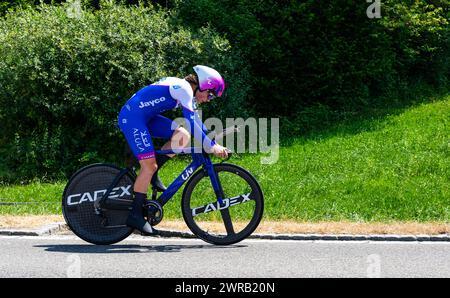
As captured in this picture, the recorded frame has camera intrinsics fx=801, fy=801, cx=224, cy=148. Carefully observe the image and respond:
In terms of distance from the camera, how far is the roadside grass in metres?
10.2

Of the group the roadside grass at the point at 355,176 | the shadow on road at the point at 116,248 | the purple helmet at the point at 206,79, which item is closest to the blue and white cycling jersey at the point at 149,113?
the purple helmet at the point at 206,79

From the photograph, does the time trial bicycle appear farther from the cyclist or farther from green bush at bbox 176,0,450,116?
green bush at bbox 176,0,450,116

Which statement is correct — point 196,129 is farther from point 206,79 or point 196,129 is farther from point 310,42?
point 310,42

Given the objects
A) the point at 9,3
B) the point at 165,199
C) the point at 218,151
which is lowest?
the point at 165,199

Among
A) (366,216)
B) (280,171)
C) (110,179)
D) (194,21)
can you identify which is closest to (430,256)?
(366,216)

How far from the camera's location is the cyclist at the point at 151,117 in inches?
301

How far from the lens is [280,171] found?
13.1 m

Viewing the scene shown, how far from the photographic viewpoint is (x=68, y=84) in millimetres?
14531

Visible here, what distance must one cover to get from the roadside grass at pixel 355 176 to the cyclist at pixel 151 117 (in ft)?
7.17

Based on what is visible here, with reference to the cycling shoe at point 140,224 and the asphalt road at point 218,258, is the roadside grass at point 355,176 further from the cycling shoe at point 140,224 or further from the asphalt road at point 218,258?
the cycling shoe at point 140,224

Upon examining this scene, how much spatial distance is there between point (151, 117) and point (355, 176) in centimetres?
527

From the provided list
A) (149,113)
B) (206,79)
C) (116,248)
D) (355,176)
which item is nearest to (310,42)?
(355,176)
